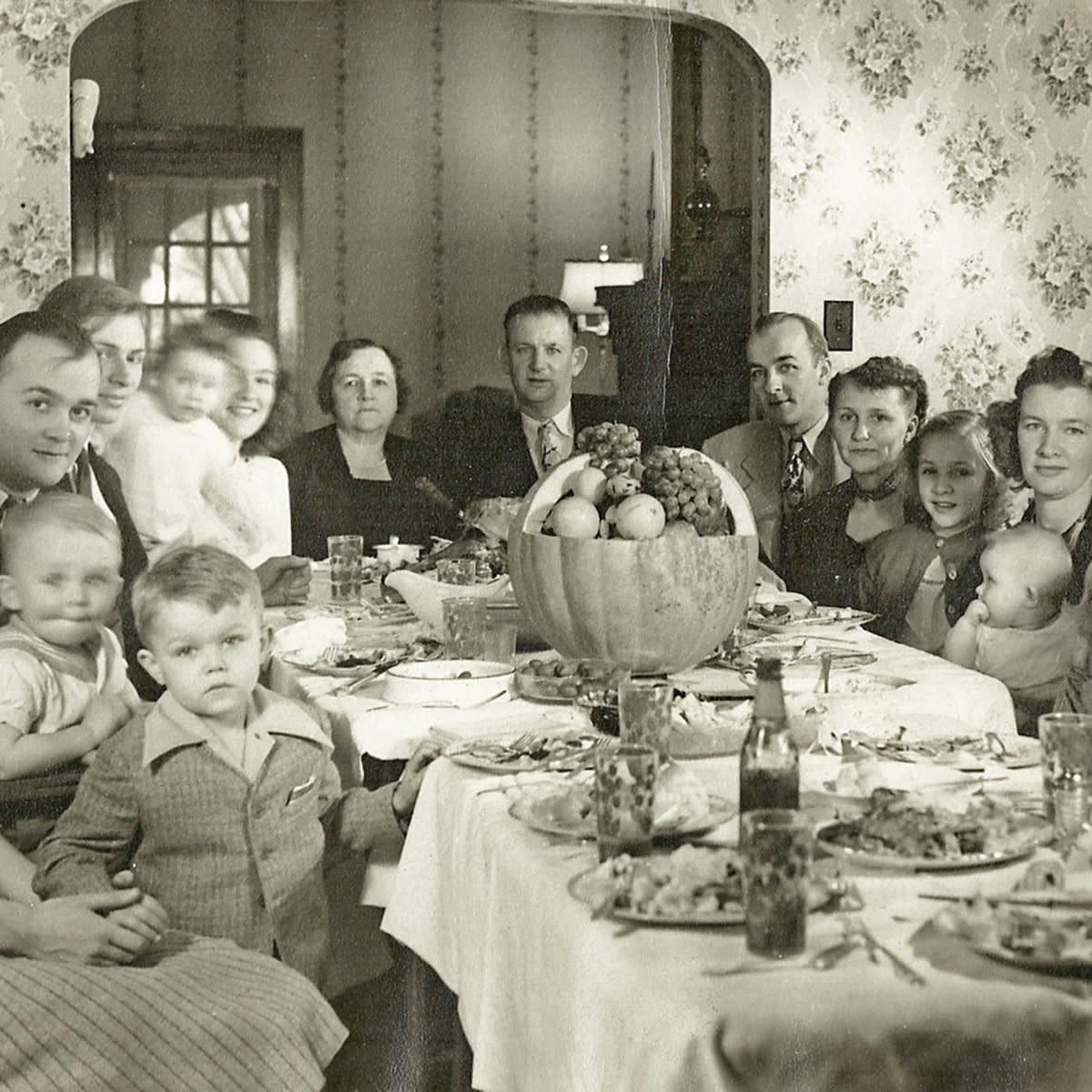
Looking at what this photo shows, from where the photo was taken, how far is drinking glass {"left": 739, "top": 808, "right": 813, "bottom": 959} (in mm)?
1159

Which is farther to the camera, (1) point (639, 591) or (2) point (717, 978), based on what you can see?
(1) point (639, 591)

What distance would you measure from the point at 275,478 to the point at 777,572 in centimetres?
134

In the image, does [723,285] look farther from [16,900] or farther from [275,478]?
[16,900]

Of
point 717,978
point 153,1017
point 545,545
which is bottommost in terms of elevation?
point 153,1017

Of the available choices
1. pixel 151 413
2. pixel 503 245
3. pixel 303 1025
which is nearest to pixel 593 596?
pixel 303 1025

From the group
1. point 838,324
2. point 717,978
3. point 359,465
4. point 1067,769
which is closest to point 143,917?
point 717,978

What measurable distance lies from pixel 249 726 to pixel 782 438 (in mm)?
2042

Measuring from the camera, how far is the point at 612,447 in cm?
227

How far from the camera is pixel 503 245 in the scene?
11.7 feet

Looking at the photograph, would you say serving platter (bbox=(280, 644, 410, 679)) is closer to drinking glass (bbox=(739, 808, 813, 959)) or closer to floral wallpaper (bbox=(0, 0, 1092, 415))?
drinking glass (bbox=(739, 808, 813, 959))

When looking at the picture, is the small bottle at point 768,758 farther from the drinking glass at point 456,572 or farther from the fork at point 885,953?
the drinking glass at point 456,572

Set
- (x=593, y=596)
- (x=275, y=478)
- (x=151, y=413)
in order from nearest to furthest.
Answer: (x=593, y=596) → (x=151, y=413) → (x=275, y=478)

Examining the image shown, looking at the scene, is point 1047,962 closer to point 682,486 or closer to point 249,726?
point 682,486

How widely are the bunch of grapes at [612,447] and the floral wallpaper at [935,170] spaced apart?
5.27 ft
